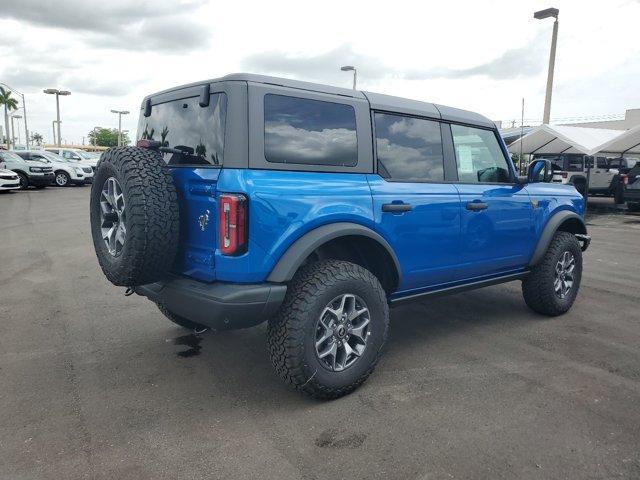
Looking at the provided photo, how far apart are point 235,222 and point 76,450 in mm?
1407

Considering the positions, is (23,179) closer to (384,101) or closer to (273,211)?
(384,101)

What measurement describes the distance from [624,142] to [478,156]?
16.3 meters

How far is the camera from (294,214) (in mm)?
2895

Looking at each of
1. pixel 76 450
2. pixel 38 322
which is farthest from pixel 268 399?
pixel 38 322

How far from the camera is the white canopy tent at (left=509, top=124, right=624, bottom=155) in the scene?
16.0 meters

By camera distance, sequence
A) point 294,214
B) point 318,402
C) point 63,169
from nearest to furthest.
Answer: point 294,214 < point 318,402 < point 63,169

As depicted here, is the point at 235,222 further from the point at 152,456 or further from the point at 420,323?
the point at 420,323

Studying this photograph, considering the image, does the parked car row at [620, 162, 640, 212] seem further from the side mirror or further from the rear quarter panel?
the rear quarter panel

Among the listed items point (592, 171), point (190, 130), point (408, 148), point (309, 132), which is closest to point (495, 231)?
point (408, 148)

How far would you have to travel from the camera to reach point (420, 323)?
15.4 feet

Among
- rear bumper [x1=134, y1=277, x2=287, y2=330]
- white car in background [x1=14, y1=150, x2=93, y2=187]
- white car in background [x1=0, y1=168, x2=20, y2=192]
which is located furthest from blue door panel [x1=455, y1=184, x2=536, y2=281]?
white car in background [x1=14, y1=150, x2=93, y2=187]

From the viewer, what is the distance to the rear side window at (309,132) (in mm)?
2961

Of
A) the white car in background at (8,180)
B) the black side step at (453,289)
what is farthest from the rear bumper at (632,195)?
the white car in background at (8,180)

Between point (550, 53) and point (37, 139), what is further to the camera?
point (37, 139)
